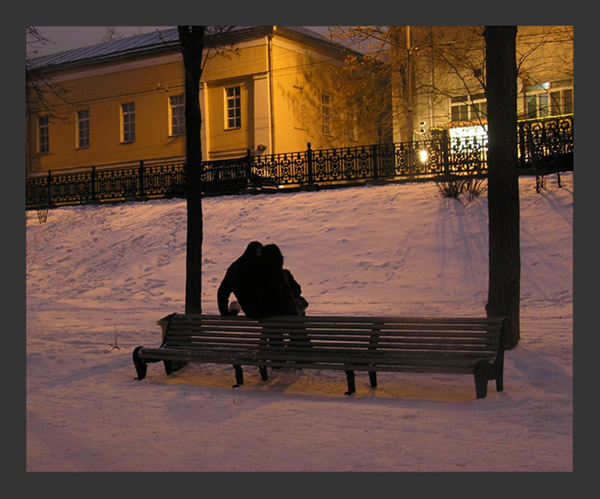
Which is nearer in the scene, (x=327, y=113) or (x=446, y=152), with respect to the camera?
(x=446, y=152)

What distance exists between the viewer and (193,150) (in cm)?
874

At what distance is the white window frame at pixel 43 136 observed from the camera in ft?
110

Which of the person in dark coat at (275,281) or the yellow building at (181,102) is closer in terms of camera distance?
the person in dark coat at (275,281)

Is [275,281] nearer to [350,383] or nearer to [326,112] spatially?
[350,383]

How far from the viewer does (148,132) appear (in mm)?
30953

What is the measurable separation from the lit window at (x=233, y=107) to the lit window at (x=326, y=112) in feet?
11.6

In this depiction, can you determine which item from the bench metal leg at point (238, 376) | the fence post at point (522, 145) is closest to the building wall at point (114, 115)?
the fence post at point (522, 145)

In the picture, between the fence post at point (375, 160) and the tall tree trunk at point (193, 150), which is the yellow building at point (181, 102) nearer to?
the fence post at point (375, 160)

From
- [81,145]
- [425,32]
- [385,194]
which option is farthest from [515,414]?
[81,145]

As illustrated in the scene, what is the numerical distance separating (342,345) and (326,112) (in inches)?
942

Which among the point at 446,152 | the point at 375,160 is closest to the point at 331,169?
the point at 375,160

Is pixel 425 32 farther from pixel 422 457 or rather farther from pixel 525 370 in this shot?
pixel 422 457

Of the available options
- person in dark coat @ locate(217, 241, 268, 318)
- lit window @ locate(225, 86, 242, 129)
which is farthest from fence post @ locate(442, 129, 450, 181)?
person in dark coat @ locate(217, 241, 268, 318)

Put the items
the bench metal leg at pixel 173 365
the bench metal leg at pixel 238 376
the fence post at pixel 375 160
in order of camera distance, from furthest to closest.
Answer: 1. the fence post at pixel 375 160
2. the bench metal leg at pixel 173 365
3. the bench metal leg at pixel 238 376
